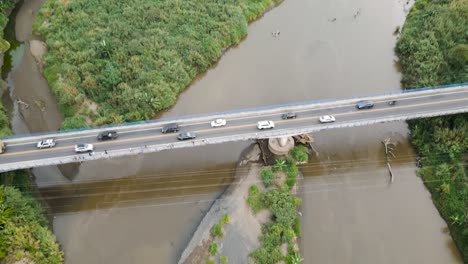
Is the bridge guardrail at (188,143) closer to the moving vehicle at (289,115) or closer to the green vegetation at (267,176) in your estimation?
the moving vehicle at (289,115)

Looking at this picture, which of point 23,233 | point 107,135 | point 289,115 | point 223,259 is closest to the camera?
point 223,259

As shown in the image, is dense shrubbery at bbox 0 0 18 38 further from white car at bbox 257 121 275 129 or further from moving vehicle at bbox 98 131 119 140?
white car at bbox 257 121 275 129

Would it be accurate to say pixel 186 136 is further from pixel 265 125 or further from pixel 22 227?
pixel 22 227

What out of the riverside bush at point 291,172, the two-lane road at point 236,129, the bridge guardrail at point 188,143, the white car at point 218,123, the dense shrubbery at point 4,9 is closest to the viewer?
the bridge guardrail at point 188,143

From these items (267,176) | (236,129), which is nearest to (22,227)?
(236,129)

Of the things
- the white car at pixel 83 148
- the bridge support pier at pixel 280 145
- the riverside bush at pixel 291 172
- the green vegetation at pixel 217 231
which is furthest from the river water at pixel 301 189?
the white car at pixel 83 148

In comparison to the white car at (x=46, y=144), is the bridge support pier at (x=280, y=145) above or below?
below
